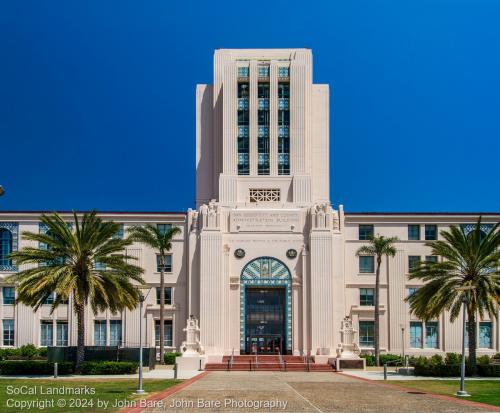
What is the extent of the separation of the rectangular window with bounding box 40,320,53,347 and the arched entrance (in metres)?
19.2

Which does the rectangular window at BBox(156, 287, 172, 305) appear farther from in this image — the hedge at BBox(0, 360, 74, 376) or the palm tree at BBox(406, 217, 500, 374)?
the palm tree at BBox(406, 217, 500, 374)

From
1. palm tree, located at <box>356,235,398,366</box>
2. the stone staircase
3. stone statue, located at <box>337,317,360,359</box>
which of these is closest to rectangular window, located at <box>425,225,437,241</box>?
palm tree, located at <box>356,235,398,366</box>

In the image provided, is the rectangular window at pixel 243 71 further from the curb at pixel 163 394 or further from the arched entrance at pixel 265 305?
the curb at pixel 163 394

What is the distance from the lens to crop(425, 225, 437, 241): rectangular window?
256 ft

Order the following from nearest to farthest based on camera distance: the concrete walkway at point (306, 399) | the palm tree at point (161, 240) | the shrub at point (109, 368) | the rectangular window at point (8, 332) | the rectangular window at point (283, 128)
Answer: the concrete walkway at point (306, 399) → the shrub at point (109, 368) → the palm tree at point (161, 240) → the rectangular window at point (8, 332) → the rectangular window at point (283, 128)

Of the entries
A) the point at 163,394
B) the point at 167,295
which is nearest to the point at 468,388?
the point at 163,394

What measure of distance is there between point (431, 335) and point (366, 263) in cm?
952

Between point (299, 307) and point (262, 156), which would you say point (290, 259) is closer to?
point (299, 307)

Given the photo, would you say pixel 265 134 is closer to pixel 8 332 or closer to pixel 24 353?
pixel 24 353

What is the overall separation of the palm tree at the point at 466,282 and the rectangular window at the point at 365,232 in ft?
72.4

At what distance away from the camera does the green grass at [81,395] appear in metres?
→ 27.3

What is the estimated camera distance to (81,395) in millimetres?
33000

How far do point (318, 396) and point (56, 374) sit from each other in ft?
69.8

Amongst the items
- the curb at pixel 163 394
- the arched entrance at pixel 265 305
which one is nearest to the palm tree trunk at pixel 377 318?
the arched entrance at pixel 265 305
